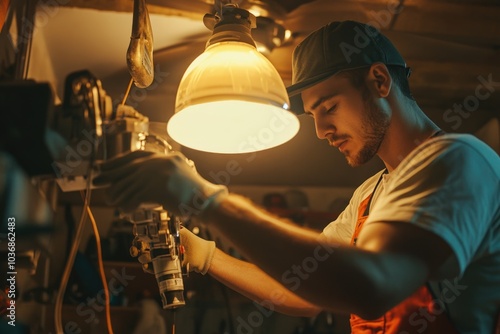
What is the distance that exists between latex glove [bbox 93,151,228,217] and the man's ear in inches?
26.0

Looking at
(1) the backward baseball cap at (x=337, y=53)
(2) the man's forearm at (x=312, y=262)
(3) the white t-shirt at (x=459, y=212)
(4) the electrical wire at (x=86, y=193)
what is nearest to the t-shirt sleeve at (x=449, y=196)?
(3) the white t-shirt at (x=459, y=212)

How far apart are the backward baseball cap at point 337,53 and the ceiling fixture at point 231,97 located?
0.61 ft

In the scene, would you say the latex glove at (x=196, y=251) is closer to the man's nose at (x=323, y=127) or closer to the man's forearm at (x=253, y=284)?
the man's forearm at (x=253, y=284)

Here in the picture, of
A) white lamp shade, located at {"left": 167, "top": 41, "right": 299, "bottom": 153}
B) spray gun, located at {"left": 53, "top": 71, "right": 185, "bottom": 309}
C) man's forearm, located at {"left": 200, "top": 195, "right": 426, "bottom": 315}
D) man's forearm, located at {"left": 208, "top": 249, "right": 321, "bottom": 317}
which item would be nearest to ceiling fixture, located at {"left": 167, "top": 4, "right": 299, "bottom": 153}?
white lamp shade, located at {"left": 167, "top": 41, "right": 299, "bottom": 153}

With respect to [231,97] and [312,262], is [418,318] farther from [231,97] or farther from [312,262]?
[231,97]

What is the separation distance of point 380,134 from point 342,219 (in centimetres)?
38

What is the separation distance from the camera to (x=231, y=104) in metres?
1.26

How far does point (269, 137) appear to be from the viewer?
1285mm

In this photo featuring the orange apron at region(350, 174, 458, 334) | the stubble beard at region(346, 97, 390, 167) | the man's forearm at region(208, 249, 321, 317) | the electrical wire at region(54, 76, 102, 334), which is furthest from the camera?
the man's forearm at region(208, 249, 321, 317)

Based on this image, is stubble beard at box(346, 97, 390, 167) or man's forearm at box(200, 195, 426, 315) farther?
stubble beard at box(346, 97, 390, 167)

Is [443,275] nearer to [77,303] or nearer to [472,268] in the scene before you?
[472,268]

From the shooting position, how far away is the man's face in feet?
4.49

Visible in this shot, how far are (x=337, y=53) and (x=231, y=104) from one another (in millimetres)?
344

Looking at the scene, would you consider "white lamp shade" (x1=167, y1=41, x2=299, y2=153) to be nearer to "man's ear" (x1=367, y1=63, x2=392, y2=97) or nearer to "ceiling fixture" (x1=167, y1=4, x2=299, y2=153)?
"ceiling fixture" (x1=167, y1=4, x2=299, y2=153)
